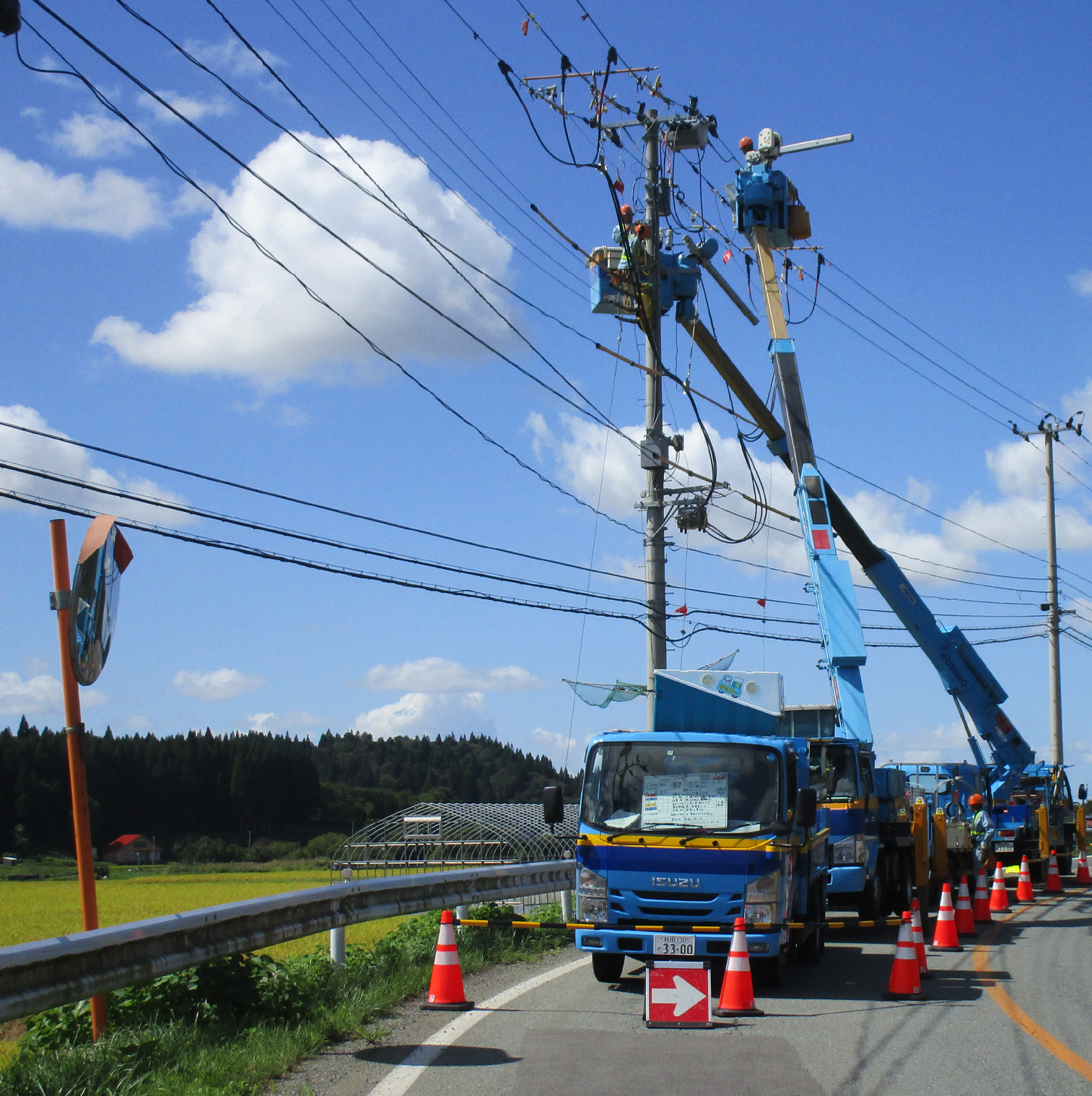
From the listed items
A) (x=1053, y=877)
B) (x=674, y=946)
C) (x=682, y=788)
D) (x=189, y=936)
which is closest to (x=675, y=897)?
(x=674, y=946)

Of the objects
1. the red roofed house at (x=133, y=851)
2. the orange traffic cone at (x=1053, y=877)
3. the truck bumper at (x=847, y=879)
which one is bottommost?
the red roofed house at (x=133, y=851)

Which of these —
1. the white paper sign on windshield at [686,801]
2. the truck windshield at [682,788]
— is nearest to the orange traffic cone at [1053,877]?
the truck windshield at [682,788]

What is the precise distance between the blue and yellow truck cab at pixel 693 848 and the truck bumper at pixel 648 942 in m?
0.01

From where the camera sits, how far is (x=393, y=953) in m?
12.0

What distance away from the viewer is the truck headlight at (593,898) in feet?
36.2

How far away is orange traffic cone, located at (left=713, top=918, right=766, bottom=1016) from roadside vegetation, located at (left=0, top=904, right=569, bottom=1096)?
2.62m

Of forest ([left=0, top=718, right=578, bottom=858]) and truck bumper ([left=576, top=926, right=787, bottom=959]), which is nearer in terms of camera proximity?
truck bumper ([left=576, top=926, right=787, bottom=959])

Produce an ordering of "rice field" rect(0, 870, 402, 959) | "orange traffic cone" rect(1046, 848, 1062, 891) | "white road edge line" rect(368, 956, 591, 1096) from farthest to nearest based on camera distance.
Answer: "orange traffic cone" rect(1046, 848, 1062, 891)
"rice field" rect(0, 870, 402, 959)
"white road edge line" rect(368, 956, 591, 1096)

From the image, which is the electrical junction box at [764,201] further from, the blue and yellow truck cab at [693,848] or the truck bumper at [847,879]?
the blue and yellow truck cab at [693,848]

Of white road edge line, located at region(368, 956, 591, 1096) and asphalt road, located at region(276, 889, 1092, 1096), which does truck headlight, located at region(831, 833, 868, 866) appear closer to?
asphalt road, located at region(276, 889, 1092, 1096)

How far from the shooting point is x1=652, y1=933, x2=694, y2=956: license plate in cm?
1055

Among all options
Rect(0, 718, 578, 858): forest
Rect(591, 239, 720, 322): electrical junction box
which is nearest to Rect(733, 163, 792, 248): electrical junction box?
Rect(591, 239, 720, 322): electrical junction box

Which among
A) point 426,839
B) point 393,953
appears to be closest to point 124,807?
point 426,839

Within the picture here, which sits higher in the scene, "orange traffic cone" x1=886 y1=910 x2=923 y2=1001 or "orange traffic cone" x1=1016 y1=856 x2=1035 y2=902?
"orange traffic cone" x1=886 y1=910 x2=923 y2=1001
